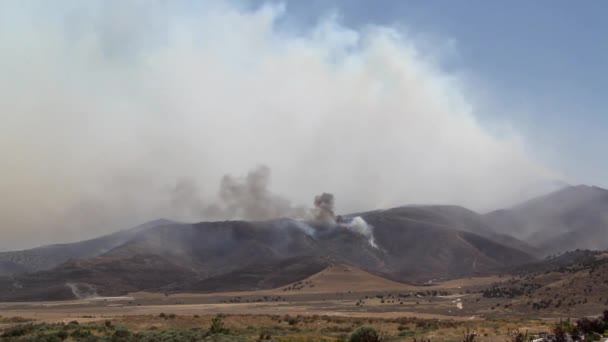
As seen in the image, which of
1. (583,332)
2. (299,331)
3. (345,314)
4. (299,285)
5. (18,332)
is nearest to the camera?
(583,332)

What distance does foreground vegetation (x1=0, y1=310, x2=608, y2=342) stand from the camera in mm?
30812

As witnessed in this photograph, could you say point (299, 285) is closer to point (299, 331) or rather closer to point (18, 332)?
point (299, 331)

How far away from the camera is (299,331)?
4369 centimetres

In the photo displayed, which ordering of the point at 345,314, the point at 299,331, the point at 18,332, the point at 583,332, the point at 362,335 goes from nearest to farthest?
the point at 583,332, the point at 362,335, the point at 18,332, the point at 299,331, the point at 345,314

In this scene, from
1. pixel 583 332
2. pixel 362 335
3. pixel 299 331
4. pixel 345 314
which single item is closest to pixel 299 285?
pixel 345 314

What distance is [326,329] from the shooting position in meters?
44.6

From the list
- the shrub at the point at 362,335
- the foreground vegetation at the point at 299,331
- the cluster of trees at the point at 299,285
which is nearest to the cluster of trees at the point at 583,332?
the foreground vegetation at the point at 299,331

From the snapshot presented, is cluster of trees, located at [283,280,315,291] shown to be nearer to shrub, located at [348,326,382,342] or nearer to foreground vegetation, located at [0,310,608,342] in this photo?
foreground vegetation, located at [0,310,608,342]

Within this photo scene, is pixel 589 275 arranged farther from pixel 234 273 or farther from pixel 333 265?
pixel 234 273

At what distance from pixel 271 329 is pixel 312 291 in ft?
295

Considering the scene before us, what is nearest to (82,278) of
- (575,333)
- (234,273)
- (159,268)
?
(159,268)

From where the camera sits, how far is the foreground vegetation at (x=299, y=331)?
3081 centimetres

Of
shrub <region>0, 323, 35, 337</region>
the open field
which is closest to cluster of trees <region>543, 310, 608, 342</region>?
the open field

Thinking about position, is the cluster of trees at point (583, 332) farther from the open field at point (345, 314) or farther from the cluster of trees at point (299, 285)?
the cluster of trees at point (299, 285)
